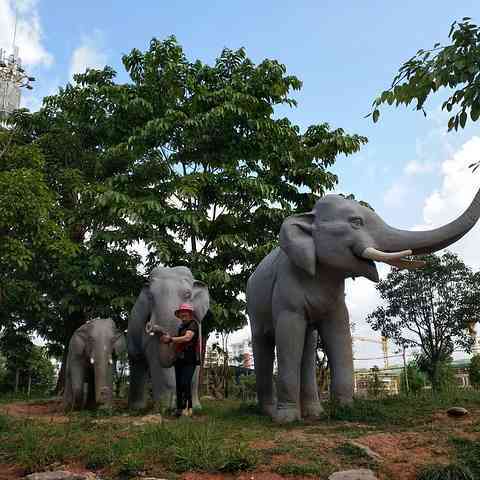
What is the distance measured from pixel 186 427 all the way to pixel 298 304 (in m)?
2.26

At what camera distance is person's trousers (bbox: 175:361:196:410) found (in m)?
8.04

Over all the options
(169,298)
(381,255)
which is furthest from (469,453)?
(169,298)

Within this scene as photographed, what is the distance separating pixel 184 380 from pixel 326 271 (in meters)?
2.28

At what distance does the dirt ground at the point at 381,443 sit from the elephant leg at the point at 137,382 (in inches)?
170

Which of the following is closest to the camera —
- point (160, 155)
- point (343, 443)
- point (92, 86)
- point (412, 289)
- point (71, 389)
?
point (343, 443)

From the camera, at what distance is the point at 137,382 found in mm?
11820

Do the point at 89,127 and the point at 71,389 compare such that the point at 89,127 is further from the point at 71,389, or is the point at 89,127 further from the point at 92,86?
the point at 71,389

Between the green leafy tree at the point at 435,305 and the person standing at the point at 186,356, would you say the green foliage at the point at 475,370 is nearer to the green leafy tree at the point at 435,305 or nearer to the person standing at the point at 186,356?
the green leafy tree at the point at 435,305

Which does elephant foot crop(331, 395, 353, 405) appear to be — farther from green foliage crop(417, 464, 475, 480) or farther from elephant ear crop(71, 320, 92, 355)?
elephant ear crop(71, 320, 92, 355)

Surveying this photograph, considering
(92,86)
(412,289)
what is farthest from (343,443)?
(412,289)

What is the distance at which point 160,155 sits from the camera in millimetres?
16453

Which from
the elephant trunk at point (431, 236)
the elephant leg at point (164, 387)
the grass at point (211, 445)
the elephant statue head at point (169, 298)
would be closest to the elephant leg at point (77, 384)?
the elephant statue head at point (169, 298)

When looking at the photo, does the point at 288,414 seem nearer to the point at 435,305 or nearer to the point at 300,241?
the point at 300,241

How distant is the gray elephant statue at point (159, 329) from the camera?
31.6 feet
